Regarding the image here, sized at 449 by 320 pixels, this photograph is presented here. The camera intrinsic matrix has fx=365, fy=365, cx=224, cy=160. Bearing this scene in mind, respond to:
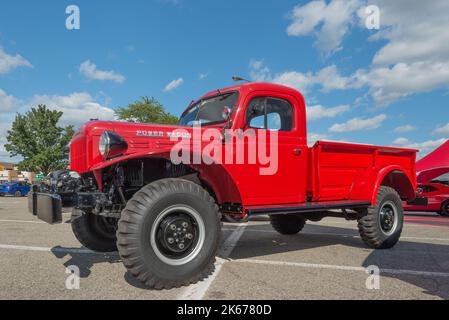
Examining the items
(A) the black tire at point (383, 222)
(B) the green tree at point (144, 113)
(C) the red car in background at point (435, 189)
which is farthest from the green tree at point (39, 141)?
(A) the black tire at point (383, 222)

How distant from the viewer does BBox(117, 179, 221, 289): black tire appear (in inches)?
136

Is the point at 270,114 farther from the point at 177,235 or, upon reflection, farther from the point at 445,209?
the point at 445,209

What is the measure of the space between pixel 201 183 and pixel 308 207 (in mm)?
1485

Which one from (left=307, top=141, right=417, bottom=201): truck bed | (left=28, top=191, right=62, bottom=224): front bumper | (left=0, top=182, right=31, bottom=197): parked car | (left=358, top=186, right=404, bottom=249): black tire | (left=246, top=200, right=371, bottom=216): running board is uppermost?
(left=307, top=141, right=417, bottom=201): truck bed

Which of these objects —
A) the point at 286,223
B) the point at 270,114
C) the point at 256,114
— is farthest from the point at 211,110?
the point at 286,223

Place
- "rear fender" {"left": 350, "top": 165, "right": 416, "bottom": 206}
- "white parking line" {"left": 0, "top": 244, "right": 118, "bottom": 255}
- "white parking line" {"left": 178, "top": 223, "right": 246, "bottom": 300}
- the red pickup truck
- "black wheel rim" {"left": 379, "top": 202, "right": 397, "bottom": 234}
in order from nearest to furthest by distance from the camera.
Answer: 1. "white parking line" {"left": 178, "top": 223, "right": 246, "bottom": 300}
2. the red pickup truck
3. "white parking line" {"left": 0, "top": 244, "right": 118, "bottom": 255}
4. "rear fender" {"left": 350, "top": 165, "right": 416, "bottom": 206}
5. "black wheel rim" {"left": 379, "top": 202, "right": 397, "bottom": 234}

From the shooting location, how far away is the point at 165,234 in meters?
3.70

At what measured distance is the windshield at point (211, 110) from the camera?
489cm

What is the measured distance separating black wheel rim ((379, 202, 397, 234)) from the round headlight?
4515mm

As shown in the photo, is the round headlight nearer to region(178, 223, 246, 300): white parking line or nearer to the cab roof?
region(178, 223, 246, 300): white parking line

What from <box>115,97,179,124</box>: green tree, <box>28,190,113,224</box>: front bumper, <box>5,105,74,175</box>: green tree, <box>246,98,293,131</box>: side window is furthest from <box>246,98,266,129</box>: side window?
<box>5,105,74,175</box>: green tree

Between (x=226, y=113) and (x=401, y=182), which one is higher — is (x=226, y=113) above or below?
above

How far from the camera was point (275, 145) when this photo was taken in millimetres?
4828
